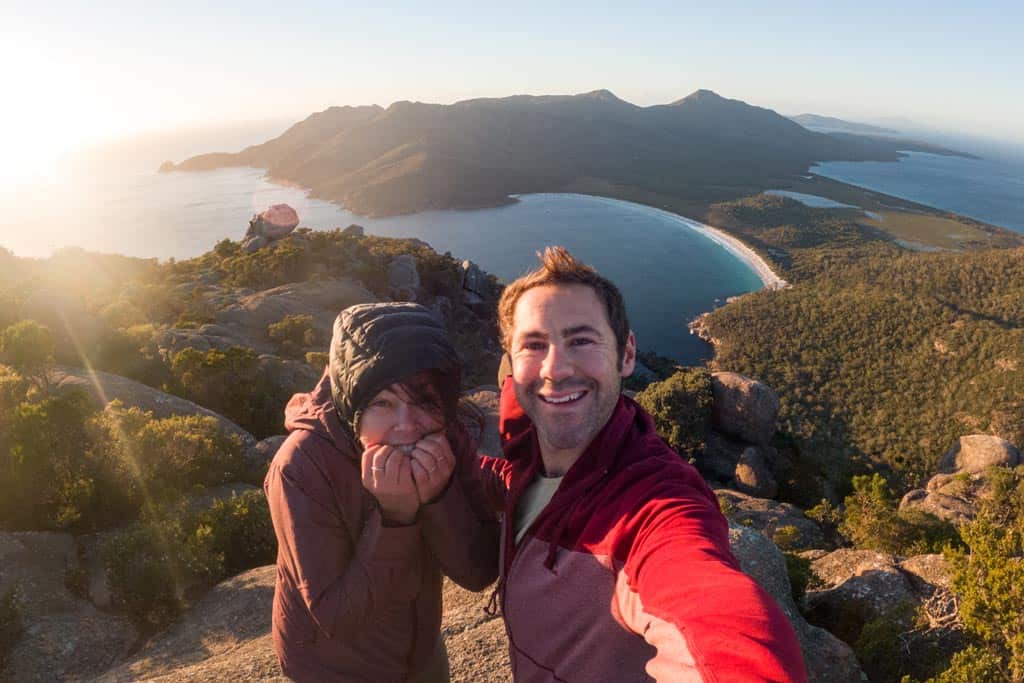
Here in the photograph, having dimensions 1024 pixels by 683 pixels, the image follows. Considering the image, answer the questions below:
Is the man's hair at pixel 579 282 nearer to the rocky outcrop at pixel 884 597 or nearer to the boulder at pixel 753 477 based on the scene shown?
the rocky outcrop at pixel 884 597

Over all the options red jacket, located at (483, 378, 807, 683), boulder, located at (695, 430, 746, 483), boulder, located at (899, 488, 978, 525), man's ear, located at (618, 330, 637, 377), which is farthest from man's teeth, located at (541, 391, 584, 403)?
boulder, located at (695, 430, 746, 483)

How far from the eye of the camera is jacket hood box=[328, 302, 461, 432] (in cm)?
209

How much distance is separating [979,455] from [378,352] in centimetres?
4050

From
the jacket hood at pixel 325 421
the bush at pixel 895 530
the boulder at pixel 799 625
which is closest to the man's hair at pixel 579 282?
the jacket hood at pixel 325 421

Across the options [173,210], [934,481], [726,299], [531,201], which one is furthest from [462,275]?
[531,201]

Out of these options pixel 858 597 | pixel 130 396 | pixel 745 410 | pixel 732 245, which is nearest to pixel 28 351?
pixel 130 396

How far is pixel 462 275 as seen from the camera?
2185 inches

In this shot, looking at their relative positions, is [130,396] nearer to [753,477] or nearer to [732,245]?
[753,477]

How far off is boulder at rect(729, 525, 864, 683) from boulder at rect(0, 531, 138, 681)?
27.3 ft

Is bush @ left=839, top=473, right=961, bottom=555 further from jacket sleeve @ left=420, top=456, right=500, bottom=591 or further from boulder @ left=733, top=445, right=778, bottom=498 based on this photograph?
jacket sleeve @ left=420, top=456, right=500, bottom=591

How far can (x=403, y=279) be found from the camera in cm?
4606

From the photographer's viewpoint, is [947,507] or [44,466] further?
[947,507]

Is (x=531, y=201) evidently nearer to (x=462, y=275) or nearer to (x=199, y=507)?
(x=462, y=275)

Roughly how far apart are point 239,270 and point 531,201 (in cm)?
13031
